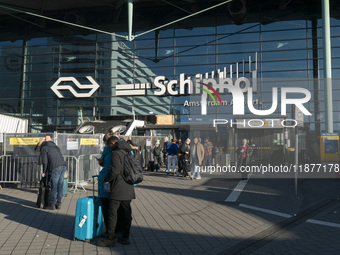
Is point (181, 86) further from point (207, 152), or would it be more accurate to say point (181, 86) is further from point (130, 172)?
point (130, 172)

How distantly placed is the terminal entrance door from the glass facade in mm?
13074

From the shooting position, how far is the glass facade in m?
26.9

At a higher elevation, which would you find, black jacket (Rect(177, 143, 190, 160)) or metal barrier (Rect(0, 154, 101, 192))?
black jacket (Rect(177, 143, 190, 160))

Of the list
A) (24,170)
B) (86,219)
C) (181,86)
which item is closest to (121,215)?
(86,219)

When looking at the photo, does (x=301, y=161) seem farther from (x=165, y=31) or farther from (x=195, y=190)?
(x=165, y=31)

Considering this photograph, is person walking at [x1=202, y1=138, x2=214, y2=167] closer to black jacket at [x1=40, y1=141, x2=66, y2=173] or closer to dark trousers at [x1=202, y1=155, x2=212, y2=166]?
dark trousers at [x1=202, y1=155, x2=212, y2=166]

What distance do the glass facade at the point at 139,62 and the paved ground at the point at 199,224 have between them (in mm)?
18190

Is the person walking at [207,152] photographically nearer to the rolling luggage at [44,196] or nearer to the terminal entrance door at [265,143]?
the terminal entrance door at [265,143]

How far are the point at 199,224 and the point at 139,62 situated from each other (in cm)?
2403

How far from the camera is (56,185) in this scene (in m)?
7.89

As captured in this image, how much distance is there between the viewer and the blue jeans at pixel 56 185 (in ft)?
25.8

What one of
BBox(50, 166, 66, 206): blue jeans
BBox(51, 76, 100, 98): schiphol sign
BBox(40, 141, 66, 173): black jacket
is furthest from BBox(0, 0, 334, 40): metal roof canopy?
BBox(50, 166, 66, 206): blue jeans

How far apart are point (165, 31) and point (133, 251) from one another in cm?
2592

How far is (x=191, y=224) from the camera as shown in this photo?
6.53 m
